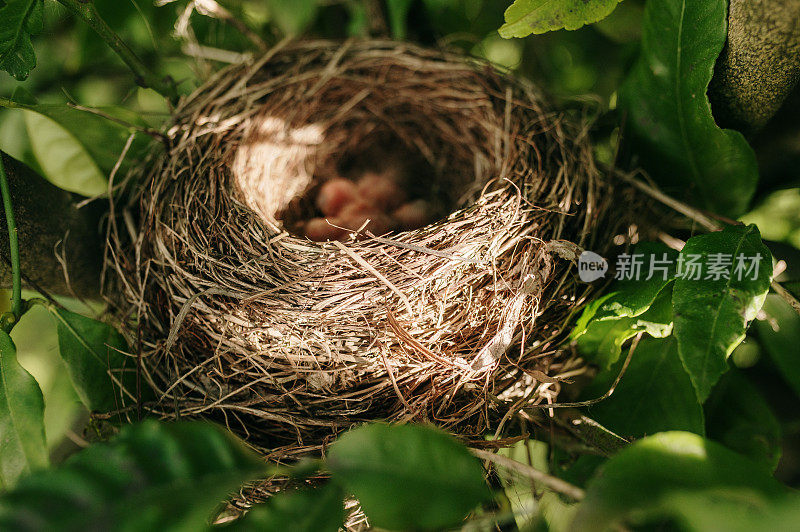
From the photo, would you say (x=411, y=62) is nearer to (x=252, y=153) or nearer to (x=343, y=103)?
(x=343, y=103)

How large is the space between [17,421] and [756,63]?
1.15m

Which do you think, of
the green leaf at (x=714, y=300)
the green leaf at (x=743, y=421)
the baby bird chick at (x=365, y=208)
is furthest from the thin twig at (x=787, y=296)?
the baby bird chick at (x=365, y=208)

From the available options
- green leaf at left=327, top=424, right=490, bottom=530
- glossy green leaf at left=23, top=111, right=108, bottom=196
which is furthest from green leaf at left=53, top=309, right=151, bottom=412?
green leaf at left=327, top=424, right=490, bottom=530

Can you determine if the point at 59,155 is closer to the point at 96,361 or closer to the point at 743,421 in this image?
the point at 96,361

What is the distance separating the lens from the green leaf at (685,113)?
0.76 metres

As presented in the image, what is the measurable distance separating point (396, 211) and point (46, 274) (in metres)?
0.68

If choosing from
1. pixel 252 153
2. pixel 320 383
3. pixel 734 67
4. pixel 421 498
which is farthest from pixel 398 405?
pixel 734 67

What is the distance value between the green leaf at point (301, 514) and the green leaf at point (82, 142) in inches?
28.2

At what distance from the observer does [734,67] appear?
0.76m

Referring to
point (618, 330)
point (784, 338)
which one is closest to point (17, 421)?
point (618, 330)

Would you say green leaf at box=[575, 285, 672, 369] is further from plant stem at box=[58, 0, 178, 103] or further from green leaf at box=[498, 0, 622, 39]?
plant stem at box=[58, 0, 178, 103]

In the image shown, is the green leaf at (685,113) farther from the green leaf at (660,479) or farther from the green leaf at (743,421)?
the green leaf at (660,479)

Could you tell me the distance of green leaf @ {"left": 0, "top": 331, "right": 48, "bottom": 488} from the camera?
0.64 meters

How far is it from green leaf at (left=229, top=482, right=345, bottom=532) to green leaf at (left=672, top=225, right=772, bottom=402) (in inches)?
17.2
